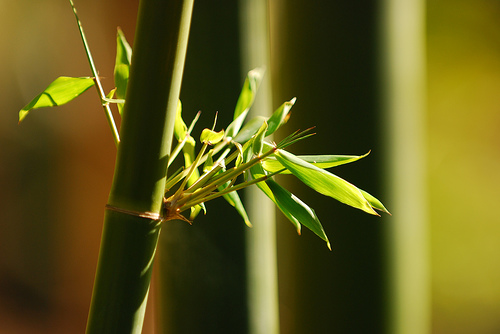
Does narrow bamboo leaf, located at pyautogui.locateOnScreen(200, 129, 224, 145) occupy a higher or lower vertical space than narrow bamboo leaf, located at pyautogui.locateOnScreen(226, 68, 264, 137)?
lower

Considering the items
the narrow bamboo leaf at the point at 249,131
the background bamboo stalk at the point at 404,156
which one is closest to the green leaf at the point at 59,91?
the narrow bamboo leaf at the point at 249,131

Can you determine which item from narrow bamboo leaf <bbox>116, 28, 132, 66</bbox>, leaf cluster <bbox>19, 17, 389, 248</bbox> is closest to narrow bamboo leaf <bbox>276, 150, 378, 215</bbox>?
leaf cluster <bbox>19, 17, 389, 248</bbox>

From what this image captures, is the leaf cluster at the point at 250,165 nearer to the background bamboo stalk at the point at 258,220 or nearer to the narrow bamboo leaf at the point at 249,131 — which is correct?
the narrow bamboo leaf at the point at 249,131

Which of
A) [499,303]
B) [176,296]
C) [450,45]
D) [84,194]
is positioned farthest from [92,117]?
[499,303]

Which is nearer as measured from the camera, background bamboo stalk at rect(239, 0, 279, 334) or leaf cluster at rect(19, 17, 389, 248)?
leaf cluster at rect(19, 17, 389, 248)

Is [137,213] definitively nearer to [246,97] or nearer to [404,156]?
[246,97]

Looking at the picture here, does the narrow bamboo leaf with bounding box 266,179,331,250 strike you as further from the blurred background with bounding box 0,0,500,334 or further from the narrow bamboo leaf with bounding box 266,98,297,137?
the blurred background with bounding box 0,0,500,334
